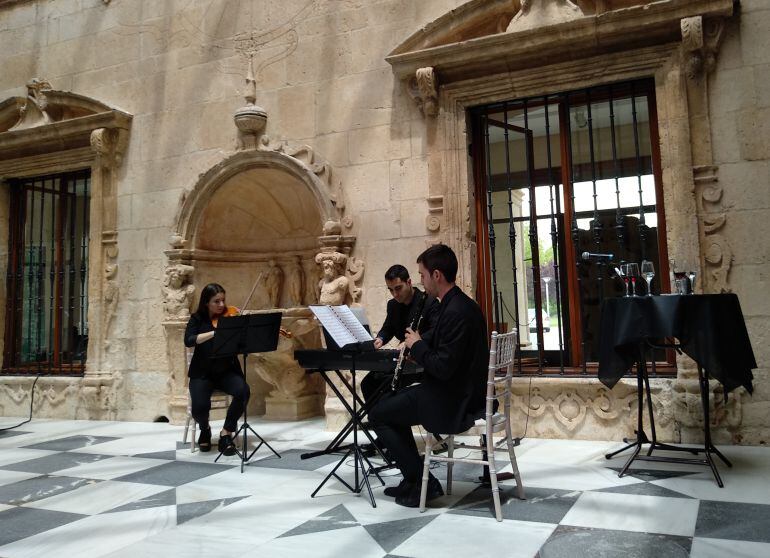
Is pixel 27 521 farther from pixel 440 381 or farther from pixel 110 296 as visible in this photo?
pixel 110 296

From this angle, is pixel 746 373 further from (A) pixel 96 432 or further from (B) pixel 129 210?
(B) pixel 129 210

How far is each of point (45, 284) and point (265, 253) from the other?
270 cm

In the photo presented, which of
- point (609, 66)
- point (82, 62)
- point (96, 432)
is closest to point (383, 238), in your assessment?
point (609, 66)

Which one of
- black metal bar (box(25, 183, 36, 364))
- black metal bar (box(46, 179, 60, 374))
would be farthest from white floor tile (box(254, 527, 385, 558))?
black metal bar (box(25, 183, 36, 364))

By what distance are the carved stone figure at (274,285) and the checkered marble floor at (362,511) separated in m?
2.17

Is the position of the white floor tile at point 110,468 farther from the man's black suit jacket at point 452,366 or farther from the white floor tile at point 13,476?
the man's black suit jacket at point 452,366

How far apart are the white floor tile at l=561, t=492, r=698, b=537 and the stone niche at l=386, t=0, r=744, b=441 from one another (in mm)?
1424

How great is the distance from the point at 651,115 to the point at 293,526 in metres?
3.78

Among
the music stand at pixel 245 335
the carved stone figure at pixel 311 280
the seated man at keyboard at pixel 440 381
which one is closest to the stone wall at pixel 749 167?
the seated man at keyboard at pixel 440 381

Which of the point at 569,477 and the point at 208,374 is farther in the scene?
the point at 208,374

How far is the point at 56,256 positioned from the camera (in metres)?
6.99

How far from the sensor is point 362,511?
2869mm

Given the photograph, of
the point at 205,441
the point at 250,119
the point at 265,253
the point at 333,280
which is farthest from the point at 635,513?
the point at 265,253

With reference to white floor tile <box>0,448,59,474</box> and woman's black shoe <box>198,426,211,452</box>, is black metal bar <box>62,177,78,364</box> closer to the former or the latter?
white floor tile <box>0,448,59,474</box>
